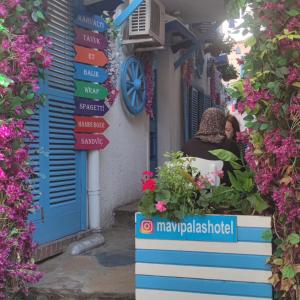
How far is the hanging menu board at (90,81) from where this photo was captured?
5.53 meters

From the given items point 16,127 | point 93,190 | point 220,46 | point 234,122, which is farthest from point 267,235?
point 220,46

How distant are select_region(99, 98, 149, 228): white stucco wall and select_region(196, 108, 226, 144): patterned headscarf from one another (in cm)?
261

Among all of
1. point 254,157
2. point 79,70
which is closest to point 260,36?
point 254,157

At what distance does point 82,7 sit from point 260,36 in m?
3.17

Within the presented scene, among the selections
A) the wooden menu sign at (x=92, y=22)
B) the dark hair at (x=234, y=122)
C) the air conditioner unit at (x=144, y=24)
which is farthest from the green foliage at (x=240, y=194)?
the air conditioner unit at (x=144, y=24)

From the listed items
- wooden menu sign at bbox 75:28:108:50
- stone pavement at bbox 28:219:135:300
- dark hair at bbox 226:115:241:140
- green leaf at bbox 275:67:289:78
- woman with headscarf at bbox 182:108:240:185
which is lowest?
stone pavement at bbox 28:219:135:300

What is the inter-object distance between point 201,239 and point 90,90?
3.14m

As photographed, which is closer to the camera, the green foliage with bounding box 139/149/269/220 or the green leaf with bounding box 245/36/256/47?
the green leaf with bounding box 245/36/256/47

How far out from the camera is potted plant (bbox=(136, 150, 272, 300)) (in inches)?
113

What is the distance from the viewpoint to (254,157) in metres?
2.89

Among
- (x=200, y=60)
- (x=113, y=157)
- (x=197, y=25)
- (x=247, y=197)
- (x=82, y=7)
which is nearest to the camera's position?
(x=247, y=197)

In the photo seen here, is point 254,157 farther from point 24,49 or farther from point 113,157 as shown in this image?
point 113,157

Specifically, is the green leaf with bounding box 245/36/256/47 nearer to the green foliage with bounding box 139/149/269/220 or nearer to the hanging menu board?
the green foliage with bounding box 139/149/269/220

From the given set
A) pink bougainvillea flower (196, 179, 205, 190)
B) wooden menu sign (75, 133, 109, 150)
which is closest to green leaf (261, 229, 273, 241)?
pink bougainvillea flower (196, 179, 205, 190)
